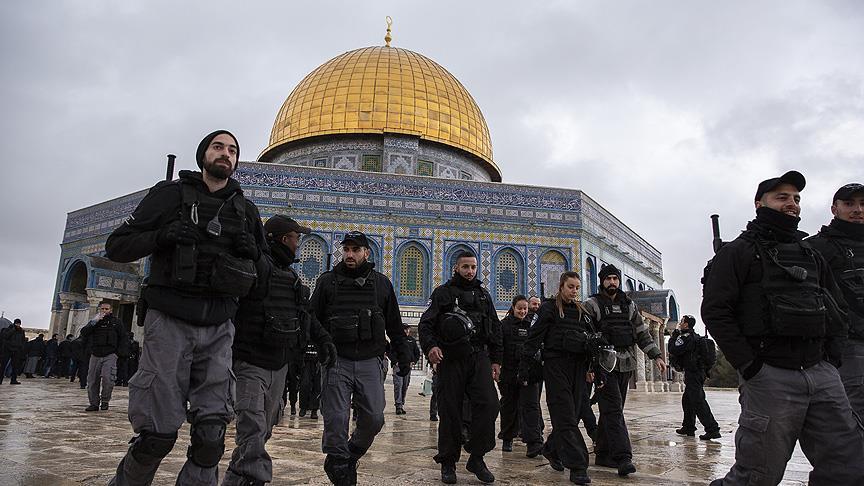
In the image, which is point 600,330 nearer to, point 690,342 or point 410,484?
point 410,484

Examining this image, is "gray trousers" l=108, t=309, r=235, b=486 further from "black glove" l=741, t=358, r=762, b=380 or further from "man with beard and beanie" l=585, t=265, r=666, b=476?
"man with beard and beanie" l=585, t=265, r=666, b=476

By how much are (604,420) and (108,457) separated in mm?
3975

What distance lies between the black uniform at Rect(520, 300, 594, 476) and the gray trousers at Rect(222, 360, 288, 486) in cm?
217

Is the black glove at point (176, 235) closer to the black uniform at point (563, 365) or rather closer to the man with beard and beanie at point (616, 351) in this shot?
the black uniform at point (563, 365)

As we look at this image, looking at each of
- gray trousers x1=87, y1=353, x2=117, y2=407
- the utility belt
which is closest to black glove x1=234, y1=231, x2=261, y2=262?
the utility belt

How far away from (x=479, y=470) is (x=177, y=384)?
236 centimetres

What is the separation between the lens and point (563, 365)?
4965mm

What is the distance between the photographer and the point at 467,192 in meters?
26.0

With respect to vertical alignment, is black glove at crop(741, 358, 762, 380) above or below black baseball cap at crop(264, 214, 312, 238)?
below

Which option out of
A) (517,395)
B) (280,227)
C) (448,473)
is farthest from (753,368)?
(517,395)

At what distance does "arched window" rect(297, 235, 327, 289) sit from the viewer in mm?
24188

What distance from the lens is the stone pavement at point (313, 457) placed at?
13.8 feet

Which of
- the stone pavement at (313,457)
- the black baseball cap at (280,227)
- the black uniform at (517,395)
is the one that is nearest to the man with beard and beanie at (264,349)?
the black baseball cap at (280,227)

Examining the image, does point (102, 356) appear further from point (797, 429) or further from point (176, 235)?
point (797, 429)
